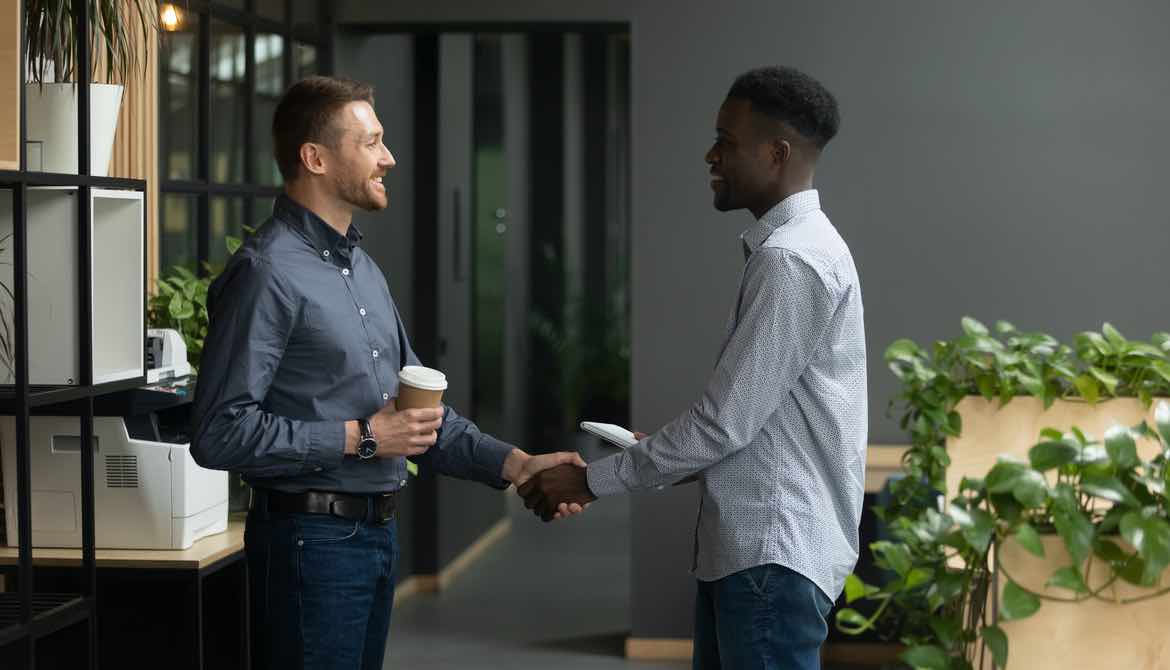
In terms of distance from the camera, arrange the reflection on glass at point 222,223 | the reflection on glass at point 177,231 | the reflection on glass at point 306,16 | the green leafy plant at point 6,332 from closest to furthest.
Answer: the green leafy plant at point 6,332 < the reflection on glass at point 177,231 < the reflection on glass at point 222,223 < the reflection on glass at point 306,16

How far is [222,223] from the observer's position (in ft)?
16.0

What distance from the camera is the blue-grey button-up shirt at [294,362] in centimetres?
253

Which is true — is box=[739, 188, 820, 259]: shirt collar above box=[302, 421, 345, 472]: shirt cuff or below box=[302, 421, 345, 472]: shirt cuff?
above

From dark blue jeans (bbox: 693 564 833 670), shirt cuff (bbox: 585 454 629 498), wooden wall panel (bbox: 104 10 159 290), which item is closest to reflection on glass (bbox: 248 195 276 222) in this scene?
wooden wall panel (bbox: 104 10 159 290)

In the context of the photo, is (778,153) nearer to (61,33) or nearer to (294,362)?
(294,362)

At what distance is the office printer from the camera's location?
329cm

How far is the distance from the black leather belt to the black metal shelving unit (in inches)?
17.8

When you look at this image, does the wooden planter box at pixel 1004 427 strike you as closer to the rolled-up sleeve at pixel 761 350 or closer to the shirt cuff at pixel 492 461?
the shirt cuff at pixel 492 461

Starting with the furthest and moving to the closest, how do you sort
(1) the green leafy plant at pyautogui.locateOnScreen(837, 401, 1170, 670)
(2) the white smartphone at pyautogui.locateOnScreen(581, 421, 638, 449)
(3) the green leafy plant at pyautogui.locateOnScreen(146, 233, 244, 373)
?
(3) the green leafy plant at pyautogui.locateOnScreen(146, 233, 244, 373) < (2) the white smartphone at pyautogui.locateOnScreen(581, 421, 638, 449) < (1) the green leafy plant at pyautogui.locateOnScreen(837, 401, 1170, 670)

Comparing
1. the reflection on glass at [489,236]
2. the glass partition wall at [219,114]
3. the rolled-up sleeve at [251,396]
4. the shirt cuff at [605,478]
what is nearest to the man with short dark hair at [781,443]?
the shirt cuff at [605,478]

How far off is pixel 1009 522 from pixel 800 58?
3.81m

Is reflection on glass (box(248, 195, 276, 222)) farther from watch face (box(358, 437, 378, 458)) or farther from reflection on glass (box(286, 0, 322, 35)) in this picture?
watch face (box(358, 437, 378, 458))

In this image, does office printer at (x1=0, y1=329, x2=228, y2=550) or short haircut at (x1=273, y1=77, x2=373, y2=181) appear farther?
office printer at (x1=0, y1=329, x2=228, y2=550)

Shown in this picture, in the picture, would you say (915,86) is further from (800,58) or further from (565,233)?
(565,233)
